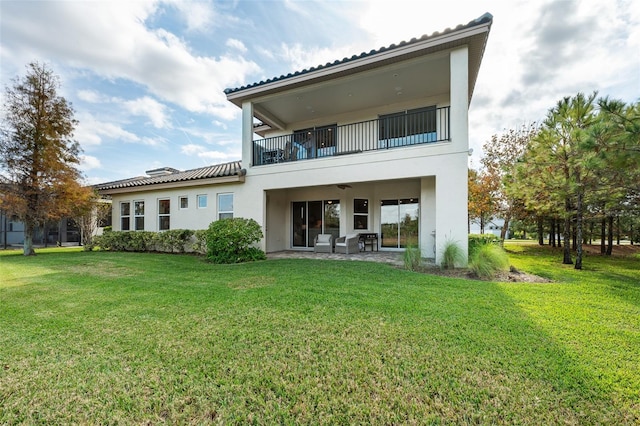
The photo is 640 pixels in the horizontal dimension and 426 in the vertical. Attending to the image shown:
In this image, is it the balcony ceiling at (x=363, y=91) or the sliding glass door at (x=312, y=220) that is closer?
the balcony ceiling at (x=363, y=91)

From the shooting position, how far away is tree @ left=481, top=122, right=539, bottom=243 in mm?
15570

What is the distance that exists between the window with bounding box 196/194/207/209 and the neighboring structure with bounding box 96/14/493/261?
0.14 meters

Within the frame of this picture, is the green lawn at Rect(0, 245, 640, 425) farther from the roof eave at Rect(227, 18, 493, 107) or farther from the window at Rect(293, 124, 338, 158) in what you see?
the window at Rect(293, 124, 338, 158)

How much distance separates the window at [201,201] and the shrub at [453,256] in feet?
33.6

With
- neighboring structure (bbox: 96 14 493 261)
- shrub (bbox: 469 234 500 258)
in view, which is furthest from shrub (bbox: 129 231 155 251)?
shrub (bbox: 469 234 500 258)

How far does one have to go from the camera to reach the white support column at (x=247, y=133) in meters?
11.3

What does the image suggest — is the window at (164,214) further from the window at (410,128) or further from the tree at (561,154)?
the tree at (561,154)

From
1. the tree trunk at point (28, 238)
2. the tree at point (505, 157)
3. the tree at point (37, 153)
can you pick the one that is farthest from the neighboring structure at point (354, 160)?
the tree at point (505, 157)

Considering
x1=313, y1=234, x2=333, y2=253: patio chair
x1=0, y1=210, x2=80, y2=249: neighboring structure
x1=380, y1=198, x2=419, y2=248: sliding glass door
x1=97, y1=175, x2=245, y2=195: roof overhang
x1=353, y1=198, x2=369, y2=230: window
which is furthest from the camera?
x1=0, y1=210, x2=80, y2=249: neighboring structure

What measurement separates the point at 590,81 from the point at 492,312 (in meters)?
11.1

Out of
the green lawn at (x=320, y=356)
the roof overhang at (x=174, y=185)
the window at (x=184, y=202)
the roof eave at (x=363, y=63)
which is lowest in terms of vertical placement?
the green lawn at (x=320, y=356)

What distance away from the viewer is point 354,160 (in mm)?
9352

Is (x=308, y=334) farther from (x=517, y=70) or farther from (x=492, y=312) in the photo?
(x=517, y=70)

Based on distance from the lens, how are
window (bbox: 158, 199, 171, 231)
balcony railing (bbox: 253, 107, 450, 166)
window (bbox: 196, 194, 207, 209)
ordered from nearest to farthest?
1. balcony railing (bbox: 253, 107, 450, 166)
2. window (bbox: 196, 194, 207, 209)
3. window (bbox: 158, 199, 171, 231)
